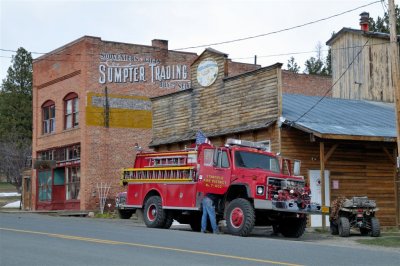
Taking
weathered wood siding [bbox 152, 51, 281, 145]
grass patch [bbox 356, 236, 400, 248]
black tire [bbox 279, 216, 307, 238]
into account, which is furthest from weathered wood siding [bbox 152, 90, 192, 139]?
grass patch [bbox 356, 236, 400, 248]

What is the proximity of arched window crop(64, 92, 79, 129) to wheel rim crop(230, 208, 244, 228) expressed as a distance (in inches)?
840

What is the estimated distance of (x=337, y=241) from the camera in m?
17.8

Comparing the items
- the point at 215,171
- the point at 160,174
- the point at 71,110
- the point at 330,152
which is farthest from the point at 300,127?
the point at 71,110

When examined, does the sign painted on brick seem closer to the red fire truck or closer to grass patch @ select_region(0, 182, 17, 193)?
the red fire truck

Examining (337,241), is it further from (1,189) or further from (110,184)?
(1,189)

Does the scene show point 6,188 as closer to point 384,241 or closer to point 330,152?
point 330,152

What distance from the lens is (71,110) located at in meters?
38.4

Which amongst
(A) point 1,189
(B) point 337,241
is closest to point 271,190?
(B) point 337,241

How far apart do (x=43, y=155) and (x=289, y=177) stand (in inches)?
1044

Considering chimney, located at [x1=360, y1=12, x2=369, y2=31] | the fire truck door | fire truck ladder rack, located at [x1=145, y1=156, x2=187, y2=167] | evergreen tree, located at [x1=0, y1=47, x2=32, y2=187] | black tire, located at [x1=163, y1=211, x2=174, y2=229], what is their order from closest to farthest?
the fire truck door → fire truck ladder rack, located at [x1=145, y1=156, x2=187, y2=167] → black tire, located at [x1=163, y1=211, x2=174, y2=229] → chimney, located at [x1=360, y1=12, x2=369, y2=31] → evergreen tree, located at [x1=0, y1=47, x2=32, y2=187]

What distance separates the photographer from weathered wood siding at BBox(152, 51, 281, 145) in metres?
24.2

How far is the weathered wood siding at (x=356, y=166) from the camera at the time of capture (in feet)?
77.7

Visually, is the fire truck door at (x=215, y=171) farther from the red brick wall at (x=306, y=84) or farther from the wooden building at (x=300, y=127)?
the red brick wall at (x=306, y=84)

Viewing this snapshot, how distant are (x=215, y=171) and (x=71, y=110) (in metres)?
21.1
